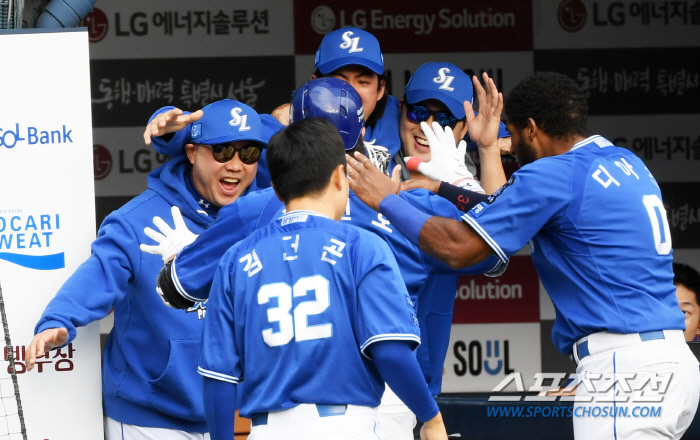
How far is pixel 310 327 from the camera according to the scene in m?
2.08

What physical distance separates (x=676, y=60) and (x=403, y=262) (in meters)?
3.23

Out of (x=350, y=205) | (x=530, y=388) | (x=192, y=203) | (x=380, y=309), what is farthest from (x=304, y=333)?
(x=530, y=388)

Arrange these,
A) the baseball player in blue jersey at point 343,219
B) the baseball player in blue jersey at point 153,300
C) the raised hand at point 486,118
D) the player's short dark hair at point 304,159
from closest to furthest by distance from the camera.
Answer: the player's short dark hair at point 304,159, the baseball player in blue jersey at point 343,219, the baseball player in blue jersey at point 153,300, the raised hand at point 486,118

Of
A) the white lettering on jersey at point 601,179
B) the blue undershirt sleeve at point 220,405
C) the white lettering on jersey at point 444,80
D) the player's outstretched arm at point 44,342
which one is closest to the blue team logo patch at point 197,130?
the player's outstretched arm at point 44,342

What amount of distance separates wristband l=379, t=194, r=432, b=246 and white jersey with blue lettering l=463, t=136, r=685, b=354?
0.51 feet

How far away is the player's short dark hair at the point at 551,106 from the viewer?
2758mm

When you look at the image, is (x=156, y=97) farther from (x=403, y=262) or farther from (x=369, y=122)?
(x=403, y=262)

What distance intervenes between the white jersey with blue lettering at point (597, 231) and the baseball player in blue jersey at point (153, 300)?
37.3 inches

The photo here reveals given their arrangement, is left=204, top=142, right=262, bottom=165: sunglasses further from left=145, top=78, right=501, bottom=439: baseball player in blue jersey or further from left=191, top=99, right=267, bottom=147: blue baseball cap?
left=145, top=78, right=501, bottom=439: baseball player in blue jersey

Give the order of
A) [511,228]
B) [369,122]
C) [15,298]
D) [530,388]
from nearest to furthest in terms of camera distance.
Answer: [511,228], [15,298], [369,122], [530,388]

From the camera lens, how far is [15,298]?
2.98 meters

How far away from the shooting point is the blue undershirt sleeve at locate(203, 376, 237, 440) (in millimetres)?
2186

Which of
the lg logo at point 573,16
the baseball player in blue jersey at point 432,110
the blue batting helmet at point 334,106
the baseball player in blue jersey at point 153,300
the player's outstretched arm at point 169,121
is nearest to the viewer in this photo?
the blue batting helmet at point 334,106

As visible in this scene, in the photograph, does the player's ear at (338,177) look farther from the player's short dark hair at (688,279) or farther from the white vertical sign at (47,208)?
the player's short dark hair at (688,279)
